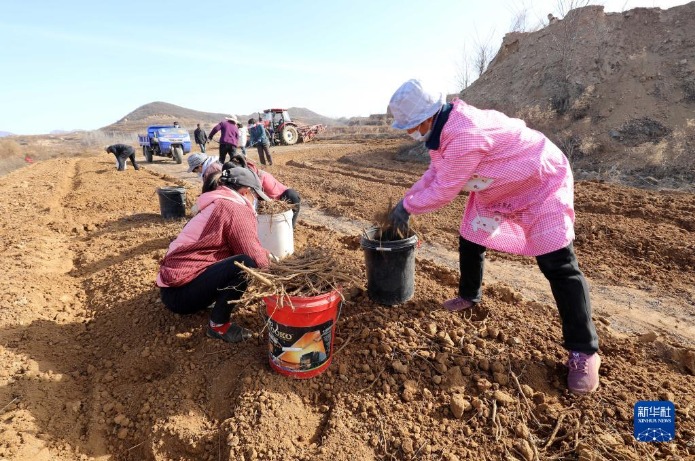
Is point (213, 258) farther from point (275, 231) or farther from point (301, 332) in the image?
point (275, 231)

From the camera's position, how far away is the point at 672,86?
10.9m

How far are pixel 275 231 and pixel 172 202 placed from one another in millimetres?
2827

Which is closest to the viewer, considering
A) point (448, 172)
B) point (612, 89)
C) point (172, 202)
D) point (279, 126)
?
point (448, 172)

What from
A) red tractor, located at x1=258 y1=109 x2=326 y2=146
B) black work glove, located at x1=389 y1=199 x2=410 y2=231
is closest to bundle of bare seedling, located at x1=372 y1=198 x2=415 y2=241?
black work glove, located at x1=389 y1=199 x2=410 y2=231

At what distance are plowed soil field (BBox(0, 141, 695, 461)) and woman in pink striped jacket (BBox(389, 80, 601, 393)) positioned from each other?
37 cm

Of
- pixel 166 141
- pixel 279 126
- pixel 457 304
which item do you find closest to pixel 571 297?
pixel 457 304

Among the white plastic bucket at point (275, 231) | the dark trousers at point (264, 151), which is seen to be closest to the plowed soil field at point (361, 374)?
the white plastic bucket at point (275, 231)

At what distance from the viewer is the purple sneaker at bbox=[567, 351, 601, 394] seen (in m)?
2.20

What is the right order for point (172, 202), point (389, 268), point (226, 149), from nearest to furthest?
point (389, 268) → point (172, 202) → point (226, 149)

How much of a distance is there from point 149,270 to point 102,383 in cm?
163

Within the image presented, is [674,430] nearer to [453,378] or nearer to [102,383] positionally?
[453,378]

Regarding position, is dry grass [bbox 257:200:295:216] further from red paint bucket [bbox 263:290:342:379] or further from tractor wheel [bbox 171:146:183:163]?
tractor wheel [bbox 171:146:183:163]

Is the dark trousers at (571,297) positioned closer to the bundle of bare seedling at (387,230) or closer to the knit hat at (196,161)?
the bundle of bare seedling at (387,230)

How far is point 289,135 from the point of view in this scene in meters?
20.6
